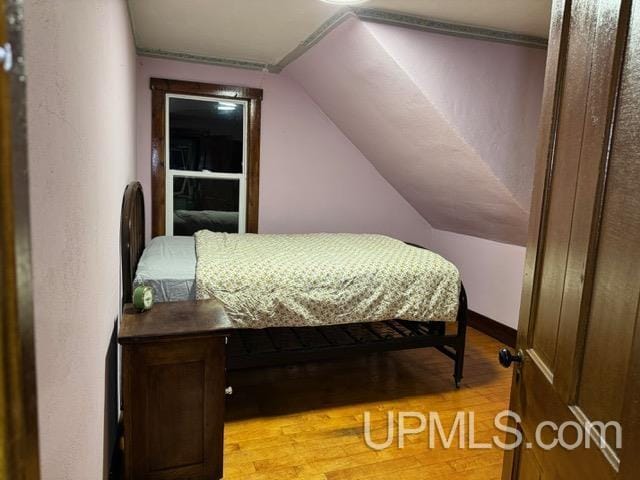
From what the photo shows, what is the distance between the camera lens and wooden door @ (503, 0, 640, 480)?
66cm

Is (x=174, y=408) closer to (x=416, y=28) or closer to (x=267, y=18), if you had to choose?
(x=267, y=18)

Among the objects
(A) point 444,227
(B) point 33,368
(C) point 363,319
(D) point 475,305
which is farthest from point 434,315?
(B) point 33,368

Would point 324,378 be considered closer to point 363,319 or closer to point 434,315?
point 363,319

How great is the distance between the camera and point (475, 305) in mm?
4195

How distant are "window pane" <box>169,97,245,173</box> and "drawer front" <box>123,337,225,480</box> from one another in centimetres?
268

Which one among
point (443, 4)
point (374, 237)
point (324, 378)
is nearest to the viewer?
point (443, 4)

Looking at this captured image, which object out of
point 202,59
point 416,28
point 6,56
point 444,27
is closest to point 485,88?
point 444,27

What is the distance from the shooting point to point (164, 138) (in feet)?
12.8

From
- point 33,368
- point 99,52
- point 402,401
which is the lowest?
point 402,401

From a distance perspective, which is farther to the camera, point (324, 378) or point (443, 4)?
point (324, 378)

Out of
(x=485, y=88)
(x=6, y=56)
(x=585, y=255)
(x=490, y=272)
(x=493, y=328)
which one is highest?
(x=485, y=88)

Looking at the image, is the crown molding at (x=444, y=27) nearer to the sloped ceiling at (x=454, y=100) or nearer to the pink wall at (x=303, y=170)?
the sloped ceiling at (x=454, y=100)

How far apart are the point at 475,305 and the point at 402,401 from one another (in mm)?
1837

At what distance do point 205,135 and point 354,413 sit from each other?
9.31 feet
